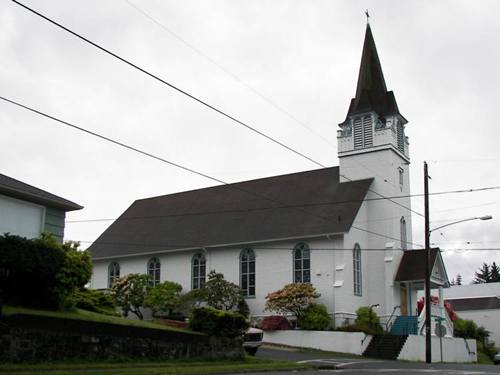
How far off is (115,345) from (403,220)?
90.1 ft

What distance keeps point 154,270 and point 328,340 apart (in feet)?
50.2

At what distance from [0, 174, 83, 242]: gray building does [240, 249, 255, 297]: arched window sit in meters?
18.7

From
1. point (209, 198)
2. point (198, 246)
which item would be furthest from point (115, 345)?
point (209, 198)

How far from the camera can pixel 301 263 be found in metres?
38.6

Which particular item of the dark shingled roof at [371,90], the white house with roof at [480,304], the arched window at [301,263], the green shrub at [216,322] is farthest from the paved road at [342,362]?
the white house with roof at [480,304]

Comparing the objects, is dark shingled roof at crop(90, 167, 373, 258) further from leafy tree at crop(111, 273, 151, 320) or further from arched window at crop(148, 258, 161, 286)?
leafy tree at crop(111, 273, 151, 320)

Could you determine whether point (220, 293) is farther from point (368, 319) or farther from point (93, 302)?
point (93, 302)

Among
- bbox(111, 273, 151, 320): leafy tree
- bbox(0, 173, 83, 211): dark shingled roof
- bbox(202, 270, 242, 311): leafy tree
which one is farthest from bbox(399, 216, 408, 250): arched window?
bbox(0, 173, 83, 211): dark shingled roof

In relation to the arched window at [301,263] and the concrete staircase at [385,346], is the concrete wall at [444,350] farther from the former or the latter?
the arched window at [301,263]

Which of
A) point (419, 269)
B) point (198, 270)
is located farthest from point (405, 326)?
point (198, 270)

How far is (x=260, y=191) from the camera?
4559 centimetres

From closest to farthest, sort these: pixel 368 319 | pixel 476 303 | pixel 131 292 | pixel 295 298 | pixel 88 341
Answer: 1. pixel 88 341
2. pixel 295 298
3. pixel 368 319
4. pixel 131 292
5. pixel 476 303

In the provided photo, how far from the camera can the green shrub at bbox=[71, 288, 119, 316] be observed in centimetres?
2362

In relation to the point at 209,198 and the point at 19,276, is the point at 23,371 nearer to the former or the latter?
the point at 19,276
